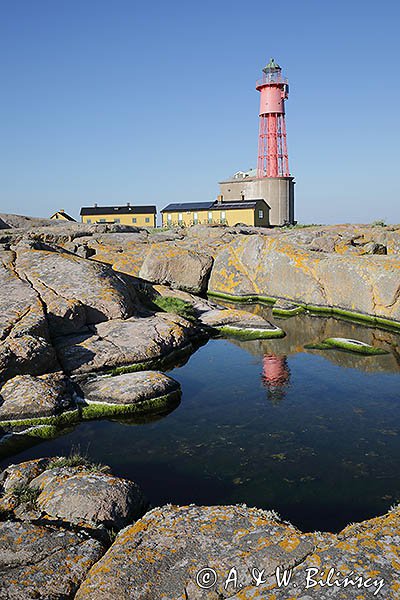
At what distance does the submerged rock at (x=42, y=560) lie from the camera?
17.6ft

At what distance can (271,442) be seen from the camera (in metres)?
10.9

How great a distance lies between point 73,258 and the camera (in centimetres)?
2006

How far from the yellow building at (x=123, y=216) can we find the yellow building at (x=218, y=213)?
7.64ft

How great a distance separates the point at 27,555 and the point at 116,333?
417 inches

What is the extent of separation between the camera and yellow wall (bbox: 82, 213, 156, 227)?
228 ft

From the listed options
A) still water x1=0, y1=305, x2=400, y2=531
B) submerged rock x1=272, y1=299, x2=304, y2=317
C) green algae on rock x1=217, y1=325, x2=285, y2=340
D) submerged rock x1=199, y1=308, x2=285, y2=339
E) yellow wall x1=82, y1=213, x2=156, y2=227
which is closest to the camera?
still water x1=0, y1=305, x2=400, y2=531

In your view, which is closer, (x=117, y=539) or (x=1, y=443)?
(x=117, y=539)

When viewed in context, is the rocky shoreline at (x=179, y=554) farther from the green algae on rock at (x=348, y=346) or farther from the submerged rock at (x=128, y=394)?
the green algae on rock at (x=348, y=346)

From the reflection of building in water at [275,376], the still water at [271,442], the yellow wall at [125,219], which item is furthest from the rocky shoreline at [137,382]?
the yellow wall at [125,219]

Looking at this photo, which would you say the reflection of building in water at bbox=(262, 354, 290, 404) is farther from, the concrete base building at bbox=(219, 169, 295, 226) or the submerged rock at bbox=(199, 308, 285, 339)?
the concrete base building at bbox=(219, 169, 295, 226)

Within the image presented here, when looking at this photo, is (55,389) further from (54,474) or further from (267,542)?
(267,542)

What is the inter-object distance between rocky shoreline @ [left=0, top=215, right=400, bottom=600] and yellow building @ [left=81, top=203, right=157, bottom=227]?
1431 inches

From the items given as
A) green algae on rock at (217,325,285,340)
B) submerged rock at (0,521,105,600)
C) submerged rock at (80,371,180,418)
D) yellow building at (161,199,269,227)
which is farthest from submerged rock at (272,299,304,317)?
yellow building at (161,199,269,227)

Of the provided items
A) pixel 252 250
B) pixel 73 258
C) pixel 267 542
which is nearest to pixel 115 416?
pixel 267 542
